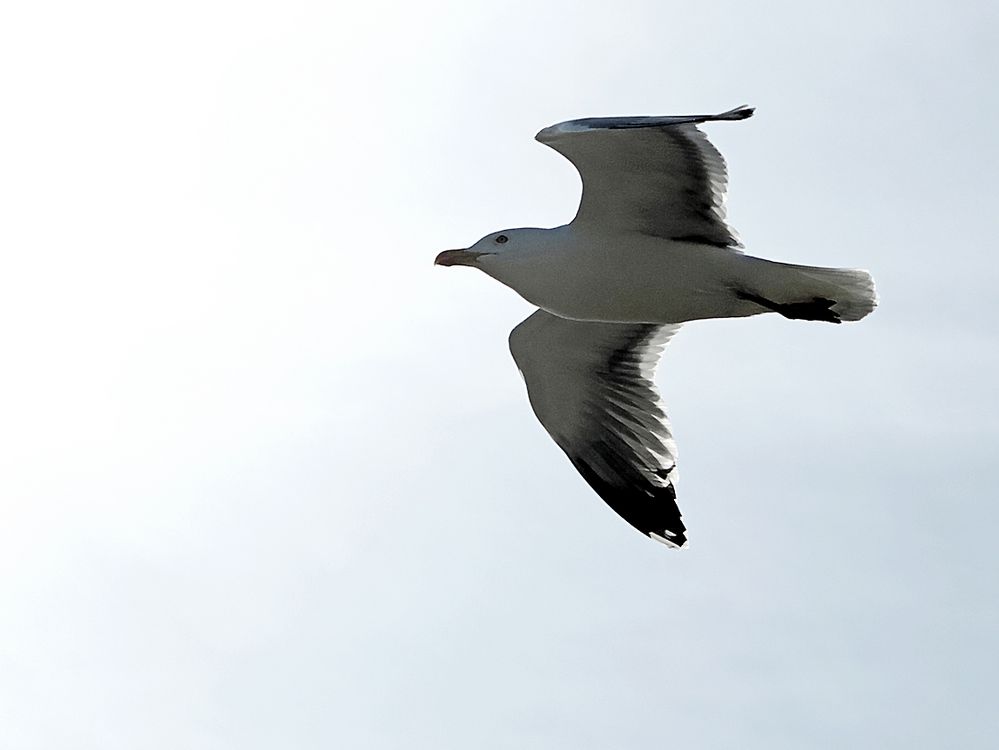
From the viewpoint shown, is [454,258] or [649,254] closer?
[649,254]

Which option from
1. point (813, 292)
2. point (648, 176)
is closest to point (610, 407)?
point (813, 292)

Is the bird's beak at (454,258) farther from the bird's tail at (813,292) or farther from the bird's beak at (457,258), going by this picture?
the bird's tail at (813,292)

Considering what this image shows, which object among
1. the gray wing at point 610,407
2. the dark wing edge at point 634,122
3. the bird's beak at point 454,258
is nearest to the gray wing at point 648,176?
the dark wing edge at point 634,122

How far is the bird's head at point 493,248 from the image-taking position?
9328 mm

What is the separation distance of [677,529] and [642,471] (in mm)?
443

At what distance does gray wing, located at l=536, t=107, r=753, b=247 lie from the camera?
8.61 meters

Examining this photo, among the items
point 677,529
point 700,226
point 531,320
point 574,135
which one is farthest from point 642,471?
point 574,135

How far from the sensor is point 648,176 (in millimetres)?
9039

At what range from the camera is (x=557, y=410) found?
10656mm

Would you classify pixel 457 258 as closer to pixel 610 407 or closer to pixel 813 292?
pixel 610 407

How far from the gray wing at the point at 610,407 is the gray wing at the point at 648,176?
1.31 meters

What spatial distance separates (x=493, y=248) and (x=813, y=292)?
185 cm

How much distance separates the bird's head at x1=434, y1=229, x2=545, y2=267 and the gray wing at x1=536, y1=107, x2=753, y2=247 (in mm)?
324

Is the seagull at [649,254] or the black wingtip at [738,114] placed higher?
the black wingtip at [738,114]
